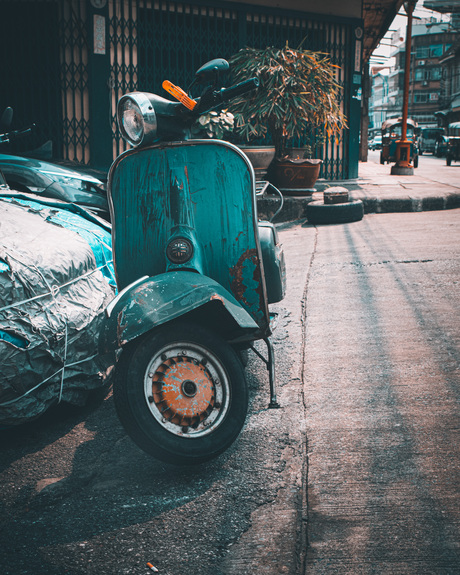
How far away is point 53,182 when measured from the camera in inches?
213

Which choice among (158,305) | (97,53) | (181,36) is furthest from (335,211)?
(158,305)

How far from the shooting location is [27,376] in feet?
7.69

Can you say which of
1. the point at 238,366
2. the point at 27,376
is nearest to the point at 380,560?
the point at 238,366

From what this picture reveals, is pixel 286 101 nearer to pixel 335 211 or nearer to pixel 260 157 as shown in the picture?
pixel 260 157

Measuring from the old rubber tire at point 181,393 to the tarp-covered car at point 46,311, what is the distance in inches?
20.5

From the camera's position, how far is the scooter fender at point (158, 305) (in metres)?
2.02

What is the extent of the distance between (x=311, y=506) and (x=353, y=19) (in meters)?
10.5

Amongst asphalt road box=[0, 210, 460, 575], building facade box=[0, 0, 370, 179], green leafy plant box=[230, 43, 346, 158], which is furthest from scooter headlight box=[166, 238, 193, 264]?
building facade box=[0, 0, 370, 179]

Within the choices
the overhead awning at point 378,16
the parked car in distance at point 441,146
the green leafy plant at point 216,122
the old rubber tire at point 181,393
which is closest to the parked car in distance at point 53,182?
the green leafy plant at point 216,122

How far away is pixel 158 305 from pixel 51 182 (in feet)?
A: 12.4

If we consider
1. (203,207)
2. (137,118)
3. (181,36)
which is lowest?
(203,207)

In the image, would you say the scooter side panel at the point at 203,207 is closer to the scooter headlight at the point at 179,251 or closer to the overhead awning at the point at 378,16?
the scooter headlight at the point at 179,251

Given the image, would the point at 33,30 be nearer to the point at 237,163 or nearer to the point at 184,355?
the point at 237,163

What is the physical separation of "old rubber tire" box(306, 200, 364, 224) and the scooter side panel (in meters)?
5.00
